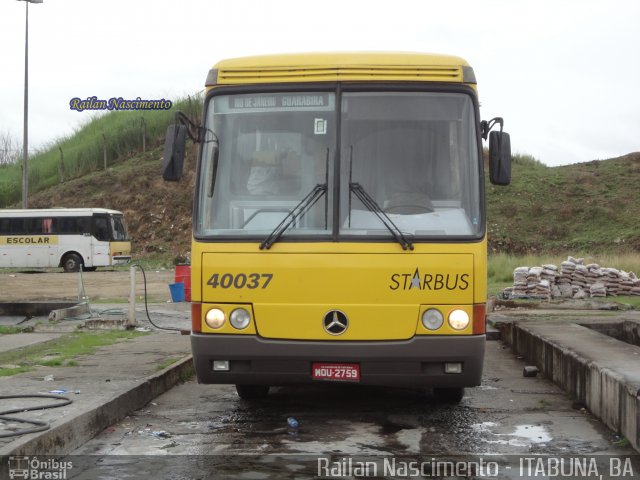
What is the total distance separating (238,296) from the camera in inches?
335

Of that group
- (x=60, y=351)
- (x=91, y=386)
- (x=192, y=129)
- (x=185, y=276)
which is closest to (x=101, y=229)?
(x=185, y=276)

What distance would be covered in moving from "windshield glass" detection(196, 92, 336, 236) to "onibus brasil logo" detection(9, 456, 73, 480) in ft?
7.95

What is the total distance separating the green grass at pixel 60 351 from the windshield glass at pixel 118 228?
3117 cm

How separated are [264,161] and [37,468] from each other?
3.31m

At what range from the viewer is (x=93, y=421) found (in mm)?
8461

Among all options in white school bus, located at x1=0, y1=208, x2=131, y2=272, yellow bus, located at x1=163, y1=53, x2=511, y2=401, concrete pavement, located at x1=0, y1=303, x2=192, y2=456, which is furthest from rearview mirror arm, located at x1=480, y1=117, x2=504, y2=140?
white school bus, located at x1=0, y1=208, x2=131, y2=272

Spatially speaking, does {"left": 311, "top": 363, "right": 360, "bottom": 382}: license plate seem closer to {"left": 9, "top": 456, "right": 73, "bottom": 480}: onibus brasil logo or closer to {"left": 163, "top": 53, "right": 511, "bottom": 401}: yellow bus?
{"left": 163, "top": 53, "right": 511, "bottom": 401}: yellow bus

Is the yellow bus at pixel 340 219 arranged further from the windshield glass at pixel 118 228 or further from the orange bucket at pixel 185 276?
the windshield glass at pixel 118 228

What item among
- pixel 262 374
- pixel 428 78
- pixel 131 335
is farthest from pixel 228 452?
pixel 131 335

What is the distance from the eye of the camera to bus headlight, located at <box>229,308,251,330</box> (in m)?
8.53

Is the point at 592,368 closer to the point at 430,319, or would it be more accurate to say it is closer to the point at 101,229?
the point at 430,319

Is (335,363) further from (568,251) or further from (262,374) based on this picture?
(568,251)

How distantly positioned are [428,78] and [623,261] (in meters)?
28.3

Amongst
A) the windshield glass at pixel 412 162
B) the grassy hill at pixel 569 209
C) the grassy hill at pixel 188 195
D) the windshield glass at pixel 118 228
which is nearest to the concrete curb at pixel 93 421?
the windshield glass at pixel 412 162
